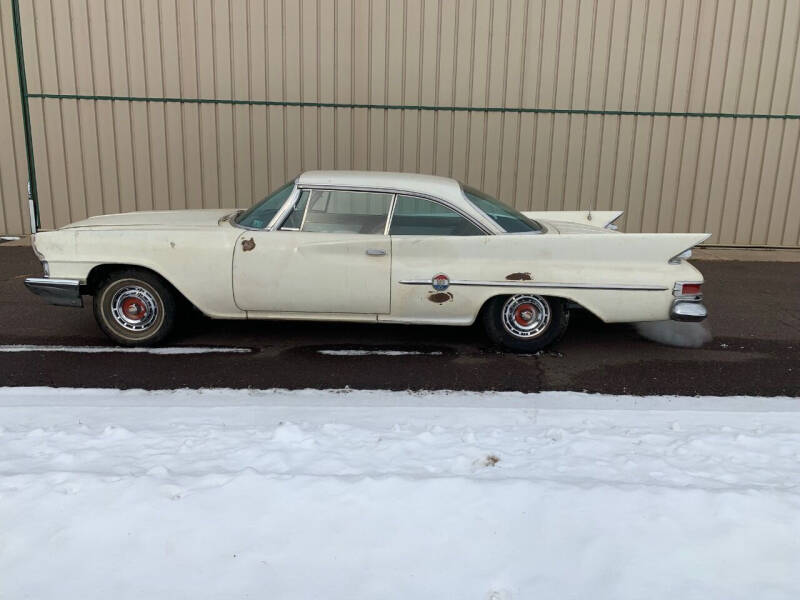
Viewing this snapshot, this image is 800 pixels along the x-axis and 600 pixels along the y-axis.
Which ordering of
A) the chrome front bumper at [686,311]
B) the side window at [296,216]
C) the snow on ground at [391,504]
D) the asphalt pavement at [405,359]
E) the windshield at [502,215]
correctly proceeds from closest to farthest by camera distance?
the snow on ground at [391,504] < the asphalt pavement at [405,359] < the chrome front bumper at [686,311] < the side window at [296,216] < the windshield at [502,215]

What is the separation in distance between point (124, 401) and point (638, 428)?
3.17 metres

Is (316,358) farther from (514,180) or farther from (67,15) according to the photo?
(67,15)

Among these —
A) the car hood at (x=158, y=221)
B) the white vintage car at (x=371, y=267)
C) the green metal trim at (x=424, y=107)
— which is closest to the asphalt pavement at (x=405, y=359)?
the white vintage car at (x=371, y=267)

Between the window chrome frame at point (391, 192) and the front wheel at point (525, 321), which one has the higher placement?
the window chrome frame at point (391, 192)

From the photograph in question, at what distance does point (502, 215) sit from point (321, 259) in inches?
58.2

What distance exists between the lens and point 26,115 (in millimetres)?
9898

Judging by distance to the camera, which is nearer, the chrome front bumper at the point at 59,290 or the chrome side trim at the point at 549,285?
the chrome side trim at the point at 549,285

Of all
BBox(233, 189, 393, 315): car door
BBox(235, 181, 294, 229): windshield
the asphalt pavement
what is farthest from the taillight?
BBox(235, 181, 294, 229): windshield

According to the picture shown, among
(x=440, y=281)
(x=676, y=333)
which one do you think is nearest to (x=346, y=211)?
(x=440, y=281)

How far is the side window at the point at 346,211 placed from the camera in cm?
504

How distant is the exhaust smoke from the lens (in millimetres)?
5738

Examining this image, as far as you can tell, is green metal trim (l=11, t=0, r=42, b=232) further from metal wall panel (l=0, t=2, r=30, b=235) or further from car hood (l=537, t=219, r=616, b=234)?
car hood (l=537, t=219, r=616, b=234)

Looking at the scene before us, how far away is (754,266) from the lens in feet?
31.0

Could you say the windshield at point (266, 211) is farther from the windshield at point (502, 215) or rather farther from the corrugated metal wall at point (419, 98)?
the corrugated metal wall at point (419, 98)
